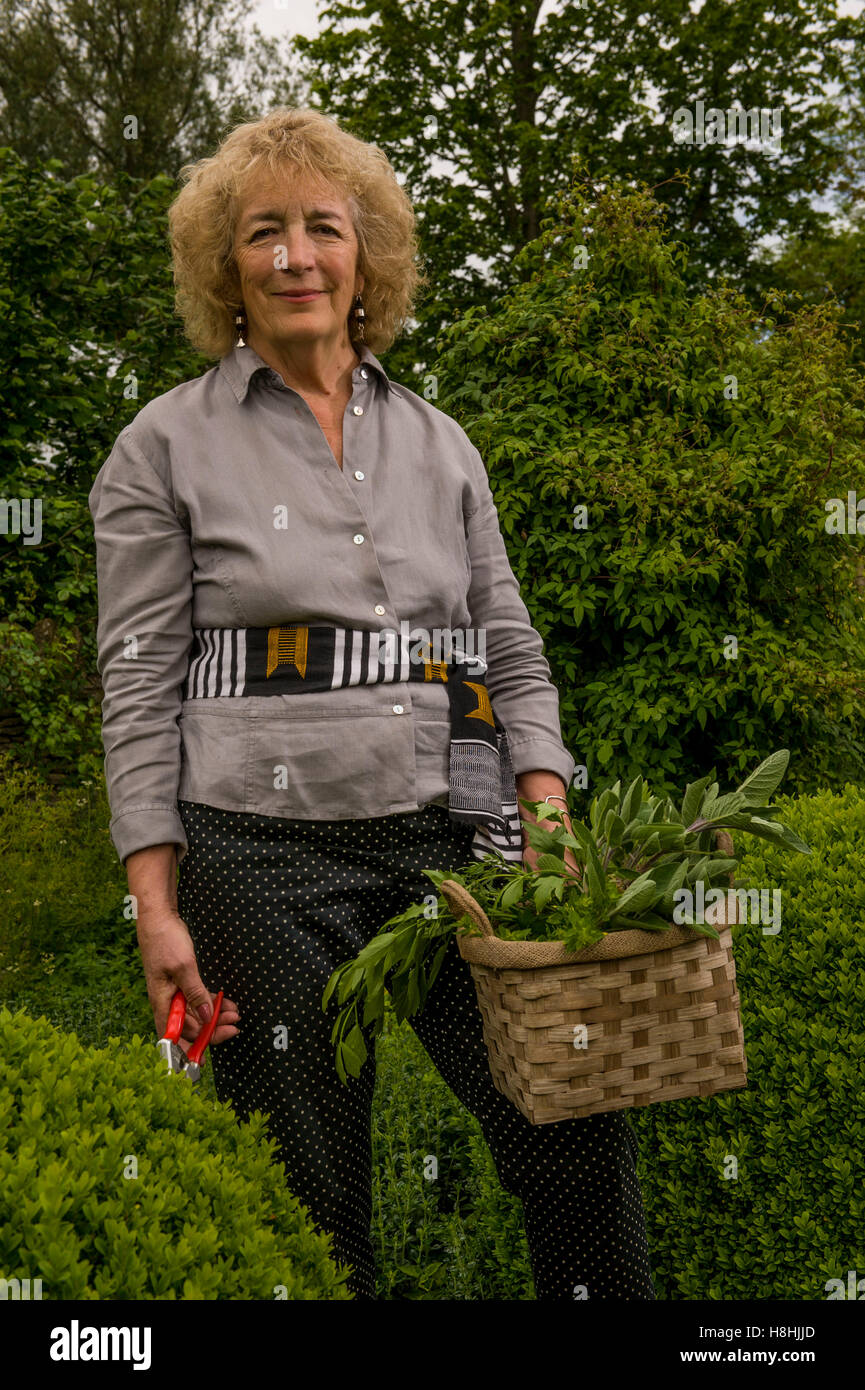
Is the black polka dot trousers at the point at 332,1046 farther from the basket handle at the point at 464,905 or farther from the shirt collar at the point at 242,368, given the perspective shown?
the shirt collar at the point at 242,368

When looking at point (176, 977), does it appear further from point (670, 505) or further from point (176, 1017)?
point (670, 505)

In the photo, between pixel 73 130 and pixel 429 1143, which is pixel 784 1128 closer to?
pixel 429 1143

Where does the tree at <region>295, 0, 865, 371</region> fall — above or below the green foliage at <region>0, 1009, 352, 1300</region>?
above

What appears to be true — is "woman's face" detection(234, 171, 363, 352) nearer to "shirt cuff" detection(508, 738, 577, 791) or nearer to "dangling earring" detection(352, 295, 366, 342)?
"dangling earring" detection(352, 295, 366, 342)

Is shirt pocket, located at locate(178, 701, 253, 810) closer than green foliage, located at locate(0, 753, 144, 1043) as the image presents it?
Yes

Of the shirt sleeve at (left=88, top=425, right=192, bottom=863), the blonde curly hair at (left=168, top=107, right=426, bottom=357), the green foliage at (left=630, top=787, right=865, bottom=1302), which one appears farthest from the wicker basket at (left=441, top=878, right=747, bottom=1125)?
the blonde curly hair at (left=168, top=107, right=426, bottom=357)

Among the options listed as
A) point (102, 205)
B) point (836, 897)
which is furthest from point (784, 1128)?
point (102, 205)

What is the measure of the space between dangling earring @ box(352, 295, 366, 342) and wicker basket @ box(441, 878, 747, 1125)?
3.76ft

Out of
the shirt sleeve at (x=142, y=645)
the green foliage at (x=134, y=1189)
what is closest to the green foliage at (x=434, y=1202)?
the shirt sleeve at (x=142, y=645)

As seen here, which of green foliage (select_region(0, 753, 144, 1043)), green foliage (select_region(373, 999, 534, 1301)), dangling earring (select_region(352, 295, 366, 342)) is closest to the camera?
dangling earring (select_region(352, 295, 366, 342))

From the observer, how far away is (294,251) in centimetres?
214

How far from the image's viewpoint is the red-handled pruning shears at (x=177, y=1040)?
6.45 ft

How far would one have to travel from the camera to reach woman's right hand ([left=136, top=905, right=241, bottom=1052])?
2.03 meters

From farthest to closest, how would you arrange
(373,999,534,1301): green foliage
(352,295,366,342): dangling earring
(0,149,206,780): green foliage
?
(0,149,206,780): green foliage
(373,999,534,1301): green foliage
(352,295,366,342): dangling earring
